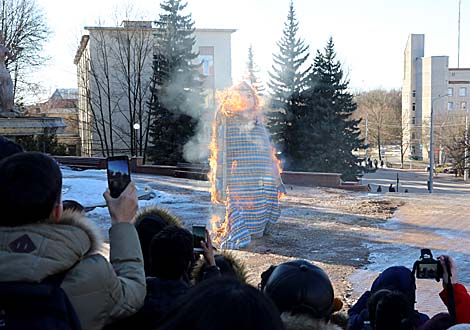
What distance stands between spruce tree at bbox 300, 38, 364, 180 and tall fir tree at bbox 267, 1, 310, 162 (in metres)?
0.60

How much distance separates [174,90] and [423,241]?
965 inches

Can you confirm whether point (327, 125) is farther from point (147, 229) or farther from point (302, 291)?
point (302, 291)

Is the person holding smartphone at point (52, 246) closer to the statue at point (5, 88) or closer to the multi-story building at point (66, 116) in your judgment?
the statue at point (5, 88)

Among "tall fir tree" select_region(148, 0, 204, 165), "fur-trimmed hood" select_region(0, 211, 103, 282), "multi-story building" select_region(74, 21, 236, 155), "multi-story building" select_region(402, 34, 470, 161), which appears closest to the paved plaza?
"fur-trimmed hood" select_region(0, 211, 103, 282)

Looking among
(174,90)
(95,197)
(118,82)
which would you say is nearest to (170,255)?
(95,197)

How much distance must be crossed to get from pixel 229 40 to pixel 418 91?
38.6 m

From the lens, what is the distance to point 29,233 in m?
1.95

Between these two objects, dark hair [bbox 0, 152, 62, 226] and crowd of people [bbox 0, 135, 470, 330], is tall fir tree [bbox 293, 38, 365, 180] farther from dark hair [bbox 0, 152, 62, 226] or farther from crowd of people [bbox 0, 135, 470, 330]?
dark hair [bbox 0, 152, 62, 226]

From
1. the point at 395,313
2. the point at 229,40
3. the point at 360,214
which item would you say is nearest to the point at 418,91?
the point at 229,40

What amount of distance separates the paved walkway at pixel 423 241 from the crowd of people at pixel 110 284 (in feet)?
16.2

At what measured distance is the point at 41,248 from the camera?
1.90 m

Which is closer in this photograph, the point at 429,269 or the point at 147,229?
the point at 429,269

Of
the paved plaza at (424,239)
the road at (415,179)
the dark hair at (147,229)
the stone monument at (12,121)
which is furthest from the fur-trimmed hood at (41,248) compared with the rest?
the road at (415,179)

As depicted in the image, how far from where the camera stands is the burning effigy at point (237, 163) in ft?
29.5
